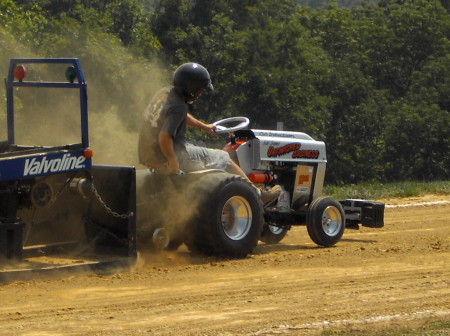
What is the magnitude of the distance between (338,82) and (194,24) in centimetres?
655

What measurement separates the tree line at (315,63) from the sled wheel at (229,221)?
14.9 m

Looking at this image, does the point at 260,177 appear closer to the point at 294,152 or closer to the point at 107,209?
the point at 294,152

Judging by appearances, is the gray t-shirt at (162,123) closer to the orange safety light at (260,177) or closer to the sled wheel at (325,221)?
the orange safety light at (260,177)

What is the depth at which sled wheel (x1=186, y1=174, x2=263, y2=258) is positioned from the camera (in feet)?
33.0

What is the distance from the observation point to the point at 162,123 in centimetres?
1007

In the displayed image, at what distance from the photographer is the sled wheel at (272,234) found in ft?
40.7

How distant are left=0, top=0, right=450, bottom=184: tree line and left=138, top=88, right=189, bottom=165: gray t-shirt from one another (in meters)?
14.8

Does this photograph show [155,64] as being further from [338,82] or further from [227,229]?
[227,229]

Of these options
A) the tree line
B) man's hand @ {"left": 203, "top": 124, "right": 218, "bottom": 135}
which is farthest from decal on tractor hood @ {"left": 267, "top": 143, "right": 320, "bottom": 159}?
the tree line

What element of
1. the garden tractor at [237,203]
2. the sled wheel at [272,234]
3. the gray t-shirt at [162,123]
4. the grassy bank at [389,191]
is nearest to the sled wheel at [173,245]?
the garden tractor at [237,203]

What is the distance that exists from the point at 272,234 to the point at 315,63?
25324 mm

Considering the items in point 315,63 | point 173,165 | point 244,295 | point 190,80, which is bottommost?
point 244,295

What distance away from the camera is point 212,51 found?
115ft

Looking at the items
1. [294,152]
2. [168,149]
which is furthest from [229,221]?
[294,152]
